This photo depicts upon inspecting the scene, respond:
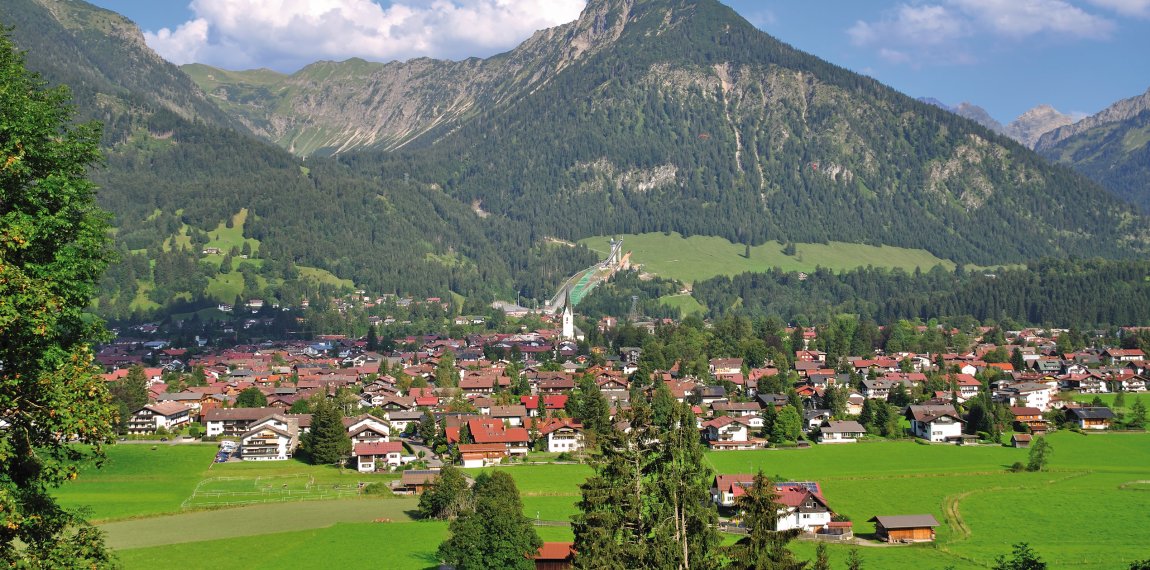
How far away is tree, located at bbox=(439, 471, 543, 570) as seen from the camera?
42.7 metres

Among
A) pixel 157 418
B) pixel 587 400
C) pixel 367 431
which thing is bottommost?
pixel 367 431

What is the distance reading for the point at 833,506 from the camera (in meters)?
59.0

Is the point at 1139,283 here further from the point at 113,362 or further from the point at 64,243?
the point at 64,243

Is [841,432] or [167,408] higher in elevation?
[167,408]

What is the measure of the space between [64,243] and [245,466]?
214 feet

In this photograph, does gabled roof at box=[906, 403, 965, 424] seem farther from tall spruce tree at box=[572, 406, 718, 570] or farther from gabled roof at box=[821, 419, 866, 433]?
tall spruce tree at box=[572, 406, 718, 570]

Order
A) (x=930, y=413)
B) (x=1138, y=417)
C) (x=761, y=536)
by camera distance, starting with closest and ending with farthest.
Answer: (x=761, y=536), (x=930, y=413), (x=1138, y=417)

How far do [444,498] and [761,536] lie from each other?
115ft

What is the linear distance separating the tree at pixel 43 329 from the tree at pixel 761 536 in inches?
591

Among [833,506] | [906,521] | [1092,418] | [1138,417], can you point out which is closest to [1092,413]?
[1092,418]

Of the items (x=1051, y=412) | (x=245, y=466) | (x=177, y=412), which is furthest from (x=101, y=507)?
(x=1051, y=412)

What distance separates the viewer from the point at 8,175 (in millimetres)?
12719

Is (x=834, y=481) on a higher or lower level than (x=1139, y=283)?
lower

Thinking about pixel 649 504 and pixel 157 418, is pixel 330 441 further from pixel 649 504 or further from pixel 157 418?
pixel 649 504
